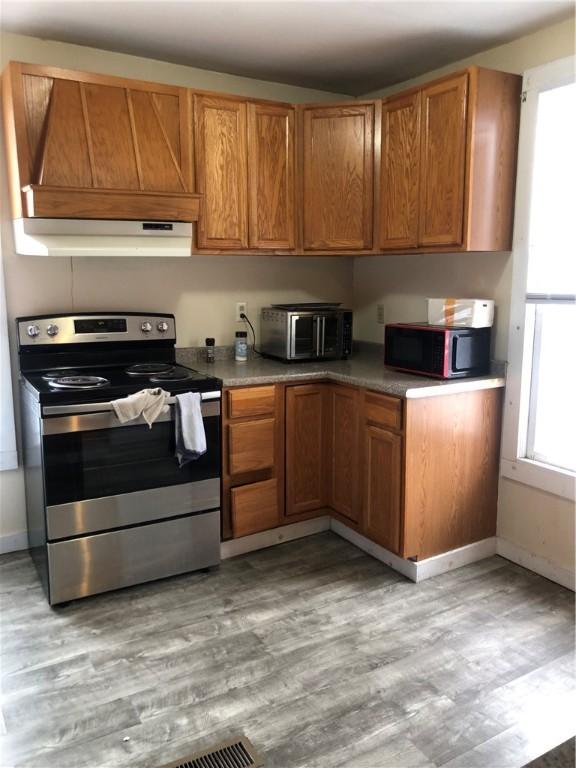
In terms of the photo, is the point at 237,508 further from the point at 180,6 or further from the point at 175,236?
the point at 180,6

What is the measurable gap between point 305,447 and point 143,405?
1.00 meters

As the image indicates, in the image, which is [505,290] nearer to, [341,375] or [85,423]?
[341,375]

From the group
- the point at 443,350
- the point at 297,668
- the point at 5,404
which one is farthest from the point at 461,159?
the point at 5,404

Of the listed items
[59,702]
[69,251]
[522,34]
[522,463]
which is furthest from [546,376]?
[59,702]

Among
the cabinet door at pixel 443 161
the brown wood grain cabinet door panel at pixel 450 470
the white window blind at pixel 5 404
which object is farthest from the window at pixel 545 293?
the white window blind at pixel 5 404

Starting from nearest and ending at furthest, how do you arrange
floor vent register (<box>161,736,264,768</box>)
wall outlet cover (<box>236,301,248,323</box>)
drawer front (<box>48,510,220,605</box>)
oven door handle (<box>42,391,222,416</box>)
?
floor vent register (<box>161,736,264,768</box>)
oven door handle (<box>42,391,222,416</box>)
drawer front (<box>48,510,220,605</box>)
wall outlet cover (<box>236,301,248,323</box>)

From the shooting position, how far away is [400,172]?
124 inches

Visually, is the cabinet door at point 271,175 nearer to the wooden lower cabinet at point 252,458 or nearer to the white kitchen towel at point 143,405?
the wooden lower cabinet at point 252,458

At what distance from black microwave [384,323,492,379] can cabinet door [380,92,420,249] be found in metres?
0.46

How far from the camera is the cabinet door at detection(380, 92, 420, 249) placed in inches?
120

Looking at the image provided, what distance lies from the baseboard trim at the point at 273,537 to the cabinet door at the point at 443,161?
1.59m

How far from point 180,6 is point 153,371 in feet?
5.14

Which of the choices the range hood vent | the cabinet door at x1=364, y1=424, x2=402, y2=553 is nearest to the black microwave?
the cabinet door at x1=364, y1=424, x2=402, y2=553

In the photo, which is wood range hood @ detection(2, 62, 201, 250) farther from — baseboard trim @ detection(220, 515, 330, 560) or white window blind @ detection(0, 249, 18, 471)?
baseboard trim @ detection(220, 515, 330, 560)
